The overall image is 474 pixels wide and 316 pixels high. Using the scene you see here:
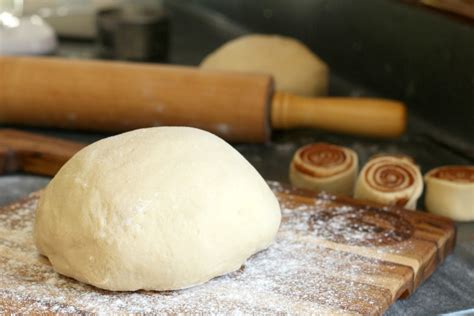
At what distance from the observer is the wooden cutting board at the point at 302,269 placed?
115 cm

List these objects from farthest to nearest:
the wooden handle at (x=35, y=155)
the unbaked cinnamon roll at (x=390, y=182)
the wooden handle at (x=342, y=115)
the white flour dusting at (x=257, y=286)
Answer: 1. the wooden handle at (x=342, y=115)
2. the wooden handle at (x=35, y=155)
3. the unbaked cinnamon roll at (x=390, y=182)
4. the white flour dusting at (x=257, y=286)

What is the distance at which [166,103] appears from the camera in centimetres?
186

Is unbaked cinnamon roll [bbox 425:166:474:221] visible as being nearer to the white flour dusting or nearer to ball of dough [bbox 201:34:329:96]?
the white flour dusting

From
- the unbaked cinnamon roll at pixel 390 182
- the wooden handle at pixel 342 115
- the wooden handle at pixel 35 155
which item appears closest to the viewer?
the unbaked cinnamon roll at pixel 390 182

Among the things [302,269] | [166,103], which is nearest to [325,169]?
[302,269]

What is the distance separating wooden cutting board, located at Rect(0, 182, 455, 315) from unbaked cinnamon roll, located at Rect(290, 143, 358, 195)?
0.28 feet

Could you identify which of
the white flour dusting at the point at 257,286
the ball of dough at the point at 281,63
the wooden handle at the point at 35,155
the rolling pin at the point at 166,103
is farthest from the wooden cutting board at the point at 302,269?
the ball of dough at the point at 281,63

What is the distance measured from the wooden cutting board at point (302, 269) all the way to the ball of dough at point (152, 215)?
0.09ft

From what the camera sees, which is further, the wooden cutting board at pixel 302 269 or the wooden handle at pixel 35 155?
the wooden handle at pixel 35 155

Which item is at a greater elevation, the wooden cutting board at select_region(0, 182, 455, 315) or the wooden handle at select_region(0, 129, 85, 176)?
the wooden cutting board at select_region(0, 182, 455, 315)

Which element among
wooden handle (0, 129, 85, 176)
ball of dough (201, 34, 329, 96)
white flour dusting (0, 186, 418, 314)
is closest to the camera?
white flour dusting (0, 186, 418, 314)

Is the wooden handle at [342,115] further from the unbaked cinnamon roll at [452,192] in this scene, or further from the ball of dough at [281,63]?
the unbaked cinnamon roll at [452,192]

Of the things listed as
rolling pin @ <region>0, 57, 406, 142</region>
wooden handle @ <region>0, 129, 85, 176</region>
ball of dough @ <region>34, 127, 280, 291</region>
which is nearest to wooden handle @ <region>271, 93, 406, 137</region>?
rolling pin @ <region>0, 57, 406, 142</region>

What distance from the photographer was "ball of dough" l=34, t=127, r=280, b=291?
1170 millimetres
